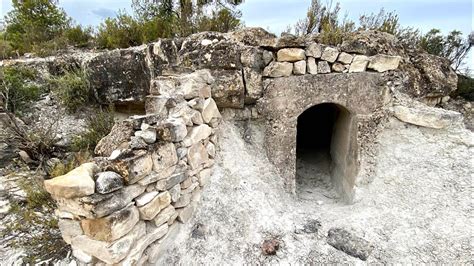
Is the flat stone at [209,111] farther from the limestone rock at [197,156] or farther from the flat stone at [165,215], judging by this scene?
the flat stone at [165,215]

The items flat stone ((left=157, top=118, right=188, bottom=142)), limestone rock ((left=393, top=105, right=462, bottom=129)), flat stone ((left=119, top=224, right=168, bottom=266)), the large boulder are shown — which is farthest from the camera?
the large boulder

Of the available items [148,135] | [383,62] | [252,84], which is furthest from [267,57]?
[148,135]

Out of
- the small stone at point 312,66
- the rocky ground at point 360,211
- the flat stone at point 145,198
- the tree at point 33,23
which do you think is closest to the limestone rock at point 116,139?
the flat stone at point 145,198

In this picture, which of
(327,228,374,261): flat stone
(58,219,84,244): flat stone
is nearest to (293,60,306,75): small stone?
(327,228,374,261): flat stone

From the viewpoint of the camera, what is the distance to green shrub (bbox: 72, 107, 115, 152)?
337 cm

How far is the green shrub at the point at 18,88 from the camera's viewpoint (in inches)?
148

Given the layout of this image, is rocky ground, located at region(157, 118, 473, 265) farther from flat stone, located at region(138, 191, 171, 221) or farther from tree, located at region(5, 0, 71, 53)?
tree, located at region(5, 0, 71, 53)

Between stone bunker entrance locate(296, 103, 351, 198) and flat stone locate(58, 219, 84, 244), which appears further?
stone bunker entrance locate(296, 103, 351, 198)

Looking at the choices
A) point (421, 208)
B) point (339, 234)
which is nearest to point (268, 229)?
point (339, 234)

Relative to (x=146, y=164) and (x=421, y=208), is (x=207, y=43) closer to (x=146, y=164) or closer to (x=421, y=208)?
(x=146, y=164)

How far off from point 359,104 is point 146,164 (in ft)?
7.83

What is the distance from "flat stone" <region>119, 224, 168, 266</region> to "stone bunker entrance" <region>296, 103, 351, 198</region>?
2.01 meters

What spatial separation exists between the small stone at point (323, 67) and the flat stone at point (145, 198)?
6.92 feet

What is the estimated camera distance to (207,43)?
2.82m
